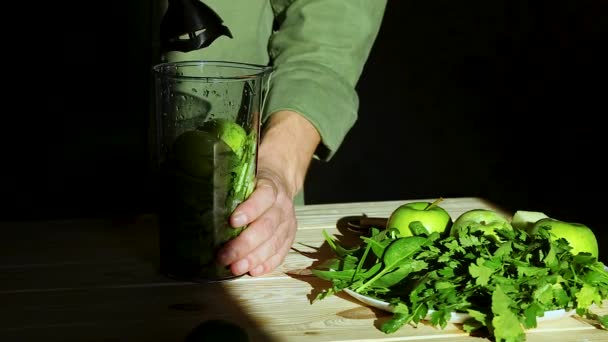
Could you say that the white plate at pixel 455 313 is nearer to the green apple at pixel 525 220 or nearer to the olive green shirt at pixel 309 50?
the green apple at pixel 525 220

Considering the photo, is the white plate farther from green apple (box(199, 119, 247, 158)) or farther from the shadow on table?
green apple (box(199, 119, 247, 158))

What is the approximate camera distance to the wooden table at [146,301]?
1116 mm

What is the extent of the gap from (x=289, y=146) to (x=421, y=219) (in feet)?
1.12

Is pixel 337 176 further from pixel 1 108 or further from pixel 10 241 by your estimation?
pixel 10 241

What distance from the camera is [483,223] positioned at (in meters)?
1.31

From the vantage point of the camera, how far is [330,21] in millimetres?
1879

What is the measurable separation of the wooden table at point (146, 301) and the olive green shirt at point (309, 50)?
29cm

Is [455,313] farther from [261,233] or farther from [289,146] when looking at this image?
[289,146]

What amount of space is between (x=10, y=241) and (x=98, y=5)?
0.60 m

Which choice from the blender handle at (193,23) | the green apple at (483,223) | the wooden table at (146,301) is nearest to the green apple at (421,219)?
the green apple at (483,223)

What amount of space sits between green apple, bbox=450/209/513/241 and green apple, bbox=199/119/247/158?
0.31 meters

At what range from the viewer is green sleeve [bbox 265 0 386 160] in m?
1.72

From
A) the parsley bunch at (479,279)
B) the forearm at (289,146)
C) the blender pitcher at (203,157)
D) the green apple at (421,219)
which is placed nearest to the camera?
the parsley bunch at (479,279)

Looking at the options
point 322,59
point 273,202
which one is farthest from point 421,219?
point 322,59
